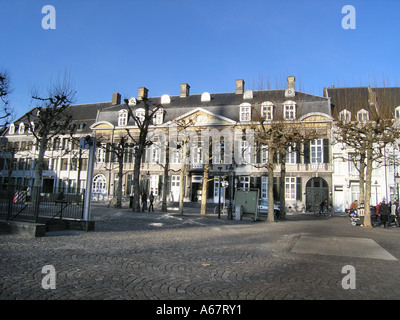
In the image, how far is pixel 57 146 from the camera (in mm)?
50562

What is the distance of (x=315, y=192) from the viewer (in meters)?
35.8

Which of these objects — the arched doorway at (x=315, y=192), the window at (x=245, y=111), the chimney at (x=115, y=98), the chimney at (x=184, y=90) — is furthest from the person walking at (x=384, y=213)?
the chimney at (x=115, y=98)

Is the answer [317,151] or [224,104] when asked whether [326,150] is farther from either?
[224,104]

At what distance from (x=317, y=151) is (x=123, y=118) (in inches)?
1023

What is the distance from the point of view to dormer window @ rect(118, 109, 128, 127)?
1740 inches

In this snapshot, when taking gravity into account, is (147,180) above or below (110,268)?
above

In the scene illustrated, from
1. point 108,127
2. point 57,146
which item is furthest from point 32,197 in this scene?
point 57,146

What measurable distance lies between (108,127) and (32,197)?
112ft

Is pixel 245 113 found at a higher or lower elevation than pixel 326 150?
higher

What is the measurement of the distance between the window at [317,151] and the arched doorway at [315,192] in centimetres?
230

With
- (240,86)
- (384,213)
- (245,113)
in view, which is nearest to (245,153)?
(245,113)

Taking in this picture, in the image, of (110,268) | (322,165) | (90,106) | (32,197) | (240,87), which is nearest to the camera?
(110,268)

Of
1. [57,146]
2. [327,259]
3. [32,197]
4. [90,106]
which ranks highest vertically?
[90,106]

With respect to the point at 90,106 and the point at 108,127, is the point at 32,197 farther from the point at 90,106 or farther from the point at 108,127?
the point at 90,106
